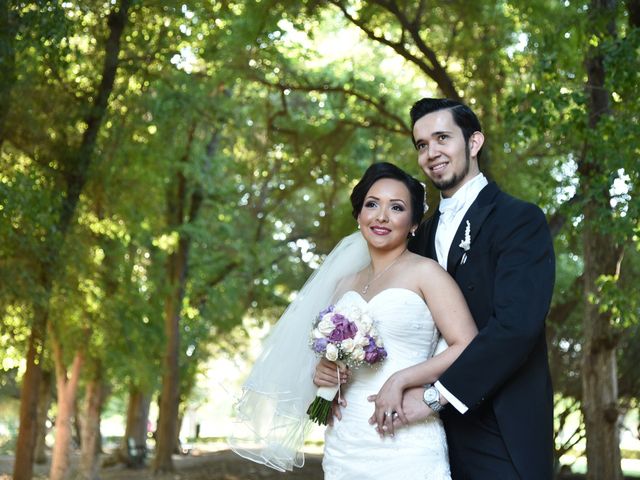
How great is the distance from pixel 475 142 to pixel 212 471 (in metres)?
20.4

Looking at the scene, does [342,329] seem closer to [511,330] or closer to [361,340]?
[361,340]

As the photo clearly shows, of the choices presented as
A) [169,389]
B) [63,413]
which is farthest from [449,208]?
[169,389]

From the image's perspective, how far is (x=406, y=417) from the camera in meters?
3.64

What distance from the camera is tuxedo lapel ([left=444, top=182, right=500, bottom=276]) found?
379cm

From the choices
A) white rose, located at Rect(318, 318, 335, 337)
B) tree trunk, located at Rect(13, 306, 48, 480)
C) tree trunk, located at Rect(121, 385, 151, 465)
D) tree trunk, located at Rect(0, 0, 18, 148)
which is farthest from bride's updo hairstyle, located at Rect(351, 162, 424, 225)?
tree trunk, located at Rect(121, 385, 151, 465)

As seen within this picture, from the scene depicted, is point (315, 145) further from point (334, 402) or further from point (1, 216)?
point (334, 402)

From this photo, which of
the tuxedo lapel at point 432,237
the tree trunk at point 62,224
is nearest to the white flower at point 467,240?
the tuxedo lapel at point 432,237

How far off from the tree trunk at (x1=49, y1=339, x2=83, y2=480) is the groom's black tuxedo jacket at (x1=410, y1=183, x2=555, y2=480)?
1410 centimetres

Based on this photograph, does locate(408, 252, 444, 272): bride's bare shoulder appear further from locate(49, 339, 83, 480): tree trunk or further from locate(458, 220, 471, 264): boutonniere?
locate(49, 339, 83, 480): tree trunk

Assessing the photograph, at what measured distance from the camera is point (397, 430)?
3.82 meters

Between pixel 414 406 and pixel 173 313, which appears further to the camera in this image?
pixel 173 313

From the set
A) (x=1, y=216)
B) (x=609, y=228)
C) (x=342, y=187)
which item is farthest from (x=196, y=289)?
(x=609, y=228)

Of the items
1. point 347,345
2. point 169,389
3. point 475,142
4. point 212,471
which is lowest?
point 212,471

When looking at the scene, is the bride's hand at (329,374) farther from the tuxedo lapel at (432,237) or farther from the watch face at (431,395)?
the tuxedo lapel at (432,237)
